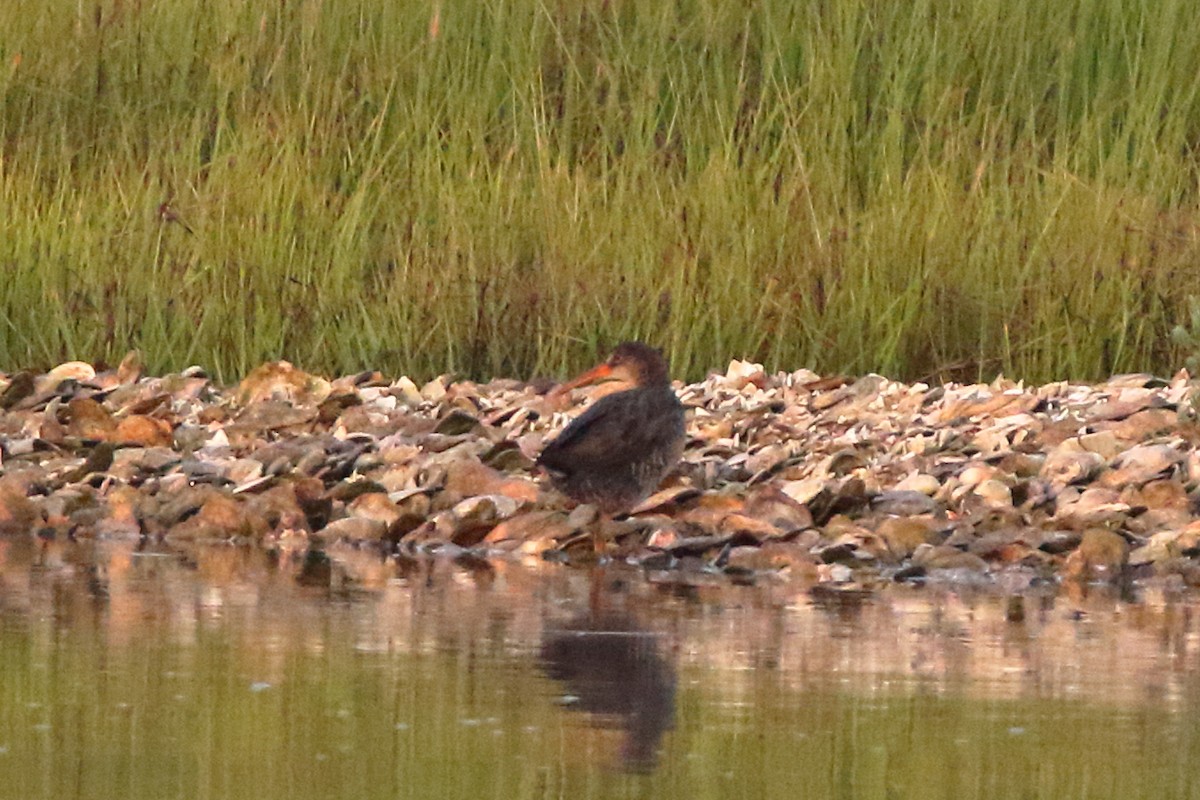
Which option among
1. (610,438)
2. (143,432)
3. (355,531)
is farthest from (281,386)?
(610,438)

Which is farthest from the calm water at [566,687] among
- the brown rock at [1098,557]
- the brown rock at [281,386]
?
the brown rock at [281,386]

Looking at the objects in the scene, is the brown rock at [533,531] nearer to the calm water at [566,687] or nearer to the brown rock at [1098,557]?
the calm water at [566,687]

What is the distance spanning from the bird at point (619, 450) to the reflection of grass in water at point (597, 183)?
8.16 feet

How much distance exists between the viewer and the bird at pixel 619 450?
27.2 ft

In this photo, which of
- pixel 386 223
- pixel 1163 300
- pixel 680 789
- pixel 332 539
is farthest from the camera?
pixel 386 223

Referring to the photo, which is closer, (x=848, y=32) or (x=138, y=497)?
(x=138, y=497)

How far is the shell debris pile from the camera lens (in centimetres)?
809

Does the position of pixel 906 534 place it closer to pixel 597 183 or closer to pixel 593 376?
pixel 593 376

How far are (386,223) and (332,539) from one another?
141 inches

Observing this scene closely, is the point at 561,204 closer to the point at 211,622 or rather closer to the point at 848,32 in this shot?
the point at 848,32

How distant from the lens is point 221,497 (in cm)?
860

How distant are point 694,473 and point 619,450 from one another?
70cm

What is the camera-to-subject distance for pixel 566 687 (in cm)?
563

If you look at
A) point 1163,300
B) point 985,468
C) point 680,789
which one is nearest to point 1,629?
point 680,789
